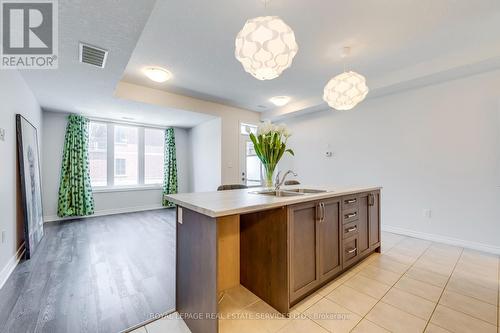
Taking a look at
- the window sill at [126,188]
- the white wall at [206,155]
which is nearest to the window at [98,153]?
the window sill at [126,188]

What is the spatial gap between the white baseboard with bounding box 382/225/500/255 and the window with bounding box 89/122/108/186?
613cm

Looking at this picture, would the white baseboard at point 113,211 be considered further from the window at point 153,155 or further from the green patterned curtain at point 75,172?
the window at point 153,155

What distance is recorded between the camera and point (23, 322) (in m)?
1.55

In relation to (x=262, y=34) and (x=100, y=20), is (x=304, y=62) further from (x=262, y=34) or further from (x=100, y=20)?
(x=100, y=20)

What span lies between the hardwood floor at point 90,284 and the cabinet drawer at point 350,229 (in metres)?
1.71

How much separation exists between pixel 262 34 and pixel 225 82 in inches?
86.9

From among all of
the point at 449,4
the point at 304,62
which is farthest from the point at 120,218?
the point at 449,4

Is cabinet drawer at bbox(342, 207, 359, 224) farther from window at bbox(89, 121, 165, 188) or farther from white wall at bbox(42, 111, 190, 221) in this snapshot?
window at bbox(89, 121, 165, 188)

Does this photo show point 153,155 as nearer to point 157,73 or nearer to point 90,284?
point 157,73

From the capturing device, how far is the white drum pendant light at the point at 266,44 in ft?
4.93

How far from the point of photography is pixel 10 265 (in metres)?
2.31

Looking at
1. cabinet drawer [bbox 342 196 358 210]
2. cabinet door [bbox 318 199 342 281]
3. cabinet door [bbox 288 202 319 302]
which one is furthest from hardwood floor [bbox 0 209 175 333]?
cabinet drawer [bbox 342 196 358 210]

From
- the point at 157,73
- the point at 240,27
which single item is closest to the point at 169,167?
the point at 157,73
